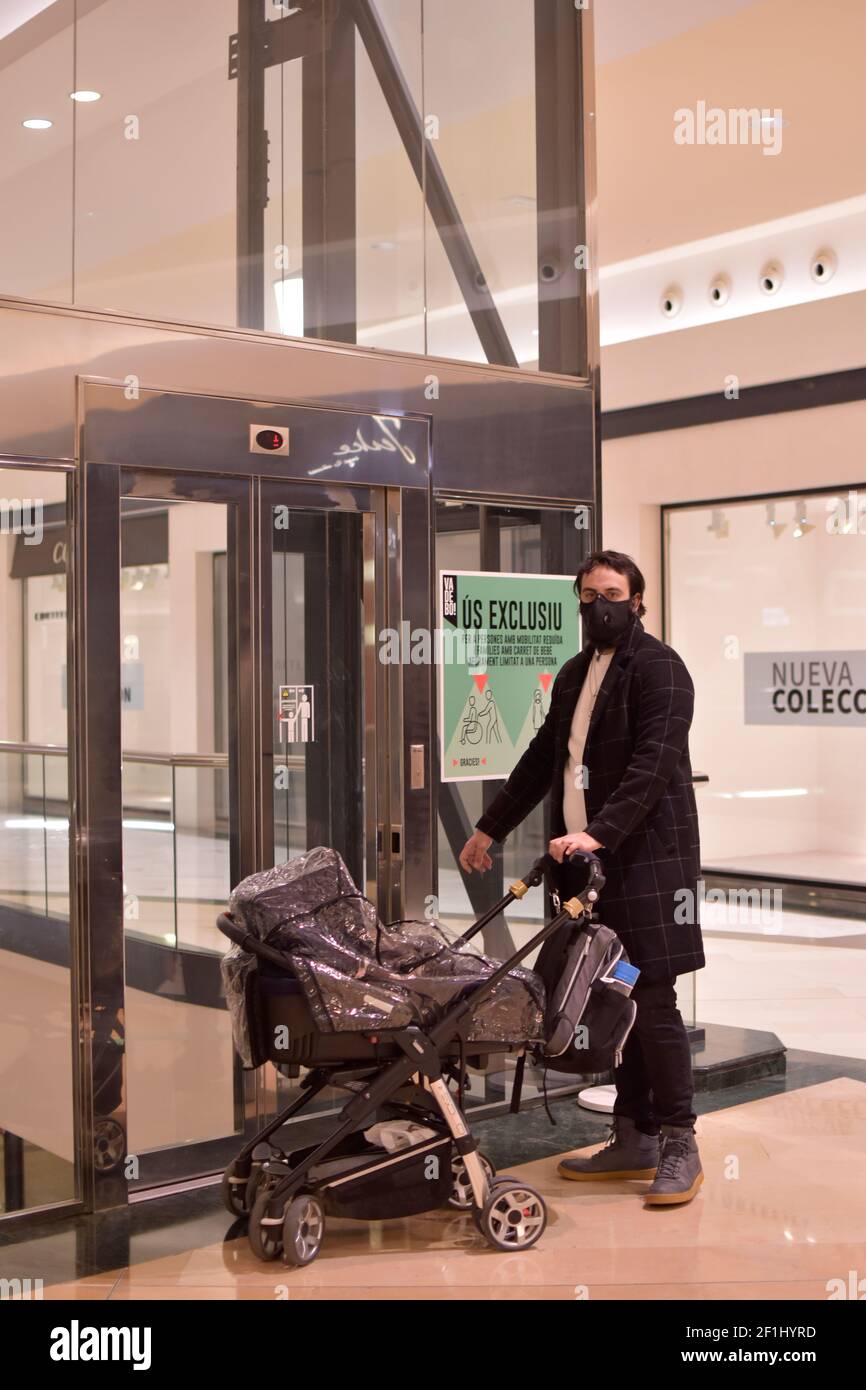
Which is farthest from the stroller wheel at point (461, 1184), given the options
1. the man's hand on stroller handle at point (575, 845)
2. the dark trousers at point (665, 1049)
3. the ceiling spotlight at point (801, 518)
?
the ceiling spotlight at point (801, 518)

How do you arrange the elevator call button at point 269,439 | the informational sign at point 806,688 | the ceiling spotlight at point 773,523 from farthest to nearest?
the ceiling spotlight at point 773,523
the informational sign at point 806,688
the elevator call button at point 269,439

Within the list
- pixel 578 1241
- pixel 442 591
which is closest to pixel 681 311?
pixel 442 591

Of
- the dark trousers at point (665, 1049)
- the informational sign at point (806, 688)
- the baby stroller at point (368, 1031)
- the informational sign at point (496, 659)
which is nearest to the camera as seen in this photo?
the baby stroller at point (368, 1031)

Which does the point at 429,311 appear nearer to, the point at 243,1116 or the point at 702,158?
the point at 243,1116

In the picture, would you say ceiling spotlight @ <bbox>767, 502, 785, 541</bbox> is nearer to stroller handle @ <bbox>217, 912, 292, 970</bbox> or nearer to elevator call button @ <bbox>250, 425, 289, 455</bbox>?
elevator call button @ <bbox>250, 425, 289, 455</bbox>

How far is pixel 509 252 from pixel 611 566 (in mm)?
1499

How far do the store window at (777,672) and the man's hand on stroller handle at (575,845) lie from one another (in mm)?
5714

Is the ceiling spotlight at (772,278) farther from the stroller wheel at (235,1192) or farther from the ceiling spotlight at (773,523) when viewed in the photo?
the stroller wheel at (235,1192)

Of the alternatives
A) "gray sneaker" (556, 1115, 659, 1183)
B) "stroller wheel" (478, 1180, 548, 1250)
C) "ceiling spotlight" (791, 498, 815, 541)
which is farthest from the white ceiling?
"ceiling spotlight" (791, 498, 815, 541)

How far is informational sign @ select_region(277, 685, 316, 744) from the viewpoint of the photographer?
443 centimetres

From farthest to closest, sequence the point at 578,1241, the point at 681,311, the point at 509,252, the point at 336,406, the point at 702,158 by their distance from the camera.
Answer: the point at 681,311, the point at 702,158, the point at 509,252, the point at 336,406, the point at 578,1241

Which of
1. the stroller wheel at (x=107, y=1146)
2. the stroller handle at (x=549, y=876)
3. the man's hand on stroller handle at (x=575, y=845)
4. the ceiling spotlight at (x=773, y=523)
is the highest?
the ceiling spotlight at (x=773, y=523)

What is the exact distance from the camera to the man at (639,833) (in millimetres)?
4023
